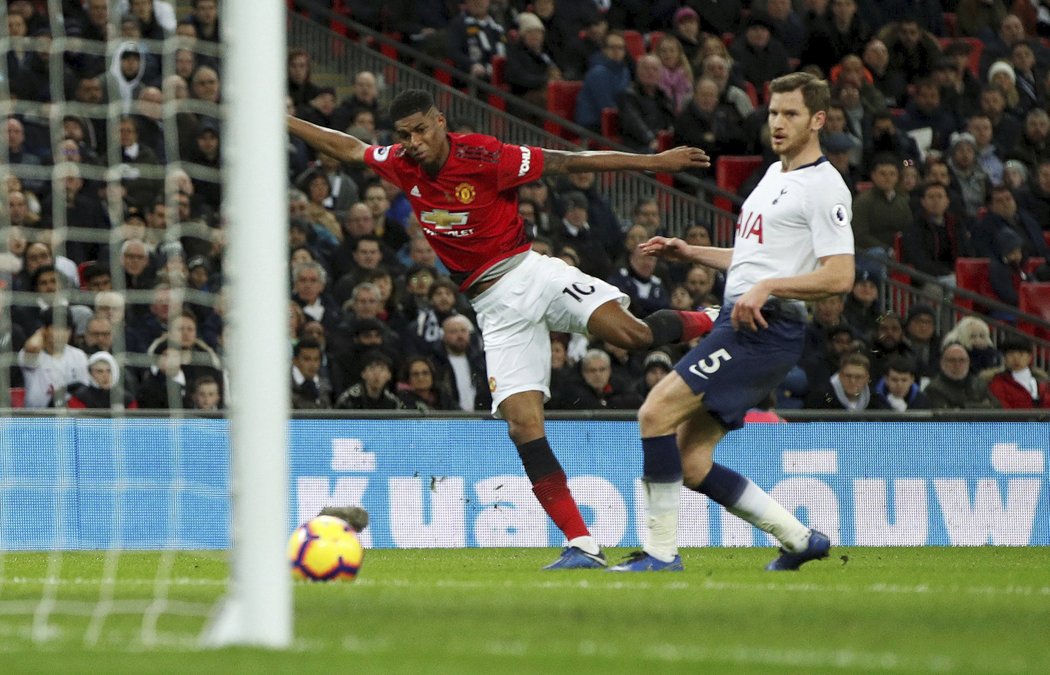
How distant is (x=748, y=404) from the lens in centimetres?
823

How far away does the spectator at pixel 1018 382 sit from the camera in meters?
14.2

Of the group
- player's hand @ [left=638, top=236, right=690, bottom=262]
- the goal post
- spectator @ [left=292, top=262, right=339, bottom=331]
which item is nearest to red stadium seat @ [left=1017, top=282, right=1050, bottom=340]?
spectator @ [left=292, top=262, right=339, bottom=331]

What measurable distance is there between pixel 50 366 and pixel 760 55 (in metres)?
9.63

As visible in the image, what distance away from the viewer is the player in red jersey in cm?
902

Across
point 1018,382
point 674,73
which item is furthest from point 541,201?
point 1018,382

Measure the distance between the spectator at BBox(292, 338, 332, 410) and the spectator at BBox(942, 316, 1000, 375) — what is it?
5.30m

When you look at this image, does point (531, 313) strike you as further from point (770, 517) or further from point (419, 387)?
point (419, 387)

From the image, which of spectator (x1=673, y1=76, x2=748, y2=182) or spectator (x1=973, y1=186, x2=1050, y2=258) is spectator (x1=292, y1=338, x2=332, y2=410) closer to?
spectator (x1=673, y1=76, x2=748, y2=182)

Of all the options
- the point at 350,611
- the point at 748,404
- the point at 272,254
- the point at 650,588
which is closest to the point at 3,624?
the point at 350,611

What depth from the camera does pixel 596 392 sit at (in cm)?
1347

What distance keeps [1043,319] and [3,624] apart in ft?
41.3

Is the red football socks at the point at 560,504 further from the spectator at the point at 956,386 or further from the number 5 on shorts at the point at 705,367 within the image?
the spectator at the point at 956,386

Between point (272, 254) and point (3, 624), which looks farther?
point (3, 624)

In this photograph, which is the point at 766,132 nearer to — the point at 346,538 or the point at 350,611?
the point at 346,538
